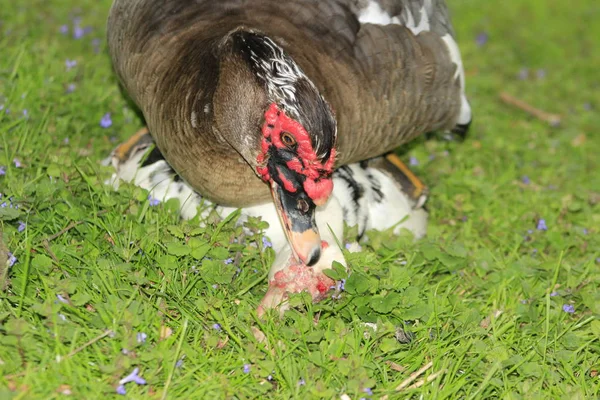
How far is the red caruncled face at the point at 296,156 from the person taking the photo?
3.12m

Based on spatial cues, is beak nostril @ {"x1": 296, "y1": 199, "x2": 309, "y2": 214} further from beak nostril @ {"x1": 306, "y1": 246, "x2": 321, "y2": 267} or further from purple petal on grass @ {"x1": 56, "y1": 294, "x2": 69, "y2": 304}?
purple petal on grass @ {"x1": 56, "y1": 294, "x2": 69, "y2": 304}

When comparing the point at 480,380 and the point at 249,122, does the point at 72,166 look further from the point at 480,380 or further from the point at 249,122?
the point at 480,380

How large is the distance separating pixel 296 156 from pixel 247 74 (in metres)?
0.39

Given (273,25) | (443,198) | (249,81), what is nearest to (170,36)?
(273,25)

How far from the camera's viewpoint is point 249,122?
329cm

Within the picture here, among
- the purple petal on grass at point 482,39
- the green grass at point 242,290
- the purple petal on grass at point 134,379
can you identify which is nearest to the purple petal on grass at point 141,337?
the green grass at point 242,290

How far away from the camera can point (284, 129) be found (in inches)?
124

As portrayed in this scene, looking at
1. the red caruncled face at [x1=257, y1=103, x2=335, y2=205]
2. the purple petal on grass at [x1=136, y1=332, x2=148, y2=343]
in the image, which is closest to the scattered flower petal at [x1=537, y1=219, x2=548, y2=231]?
the red caruncled face at [x1=257, y1=103, x2=335, y2=205]

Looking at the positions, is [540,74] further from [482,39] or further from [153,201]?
[153,201]

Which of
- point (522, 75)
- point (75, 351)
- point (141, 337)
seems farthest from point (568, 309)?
point (522, 75)

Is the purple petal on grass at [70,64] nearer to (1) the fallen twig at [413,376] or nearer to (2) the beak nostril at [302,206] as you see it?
(2) the beak nostril at [302,206]

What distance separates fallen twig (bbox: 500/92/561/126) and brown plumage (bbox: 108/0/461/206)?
1976 mm

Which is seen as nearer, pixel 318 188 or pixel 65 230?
pixel 318 188

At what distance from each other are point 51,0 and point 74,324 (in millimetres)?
3830
